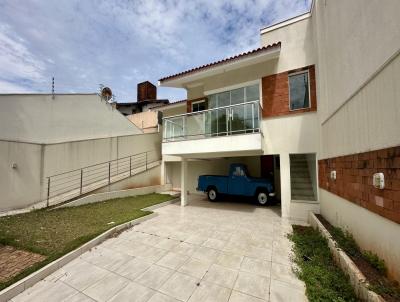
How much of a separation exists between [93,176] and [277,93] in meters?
10.6

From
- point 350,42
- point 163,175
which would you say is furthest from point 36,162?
point 350,42

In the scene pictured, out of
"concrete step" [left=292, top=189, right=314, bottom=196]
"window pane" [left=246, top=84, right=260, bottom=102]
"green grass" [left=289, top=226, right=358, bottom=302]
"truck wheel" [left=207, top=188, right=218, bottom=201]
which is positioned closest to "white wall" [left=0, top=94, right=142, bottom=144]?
"truck wheel" [left=207, top=188, right=218, bottom=201]

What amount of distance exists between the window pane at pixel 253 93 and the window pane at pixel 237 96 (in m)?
0.27

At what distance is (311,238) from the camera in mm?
5355

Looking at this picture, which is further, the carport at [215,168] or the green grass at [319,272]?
the carport at [215,168]

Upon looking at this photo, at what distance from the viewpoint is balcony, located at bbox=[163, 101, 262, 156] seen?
7.23 m

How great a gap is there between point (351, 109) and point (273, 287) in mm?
3812

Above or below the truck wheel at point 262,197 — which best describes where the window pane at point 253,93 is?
above

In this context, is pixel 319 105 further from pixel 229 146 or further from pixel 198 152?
pixel 198 152

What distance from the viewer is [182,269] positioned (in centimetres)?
396

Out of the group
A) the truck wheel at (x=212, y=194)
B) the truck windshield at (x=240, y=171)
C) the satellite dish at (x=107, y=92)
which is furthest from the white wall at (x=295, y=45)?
the satellite dish at (x=107, y=92)

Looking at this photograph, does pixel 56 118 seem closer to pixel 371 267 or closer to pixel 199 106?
pixel 199 106

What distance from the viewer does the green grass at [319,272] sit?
3.01 meters

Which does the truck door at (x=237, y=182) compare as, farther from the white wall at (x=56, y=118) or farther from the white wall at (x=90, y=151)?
the white wall at (x=56, y=118)
